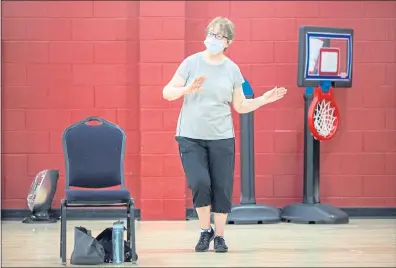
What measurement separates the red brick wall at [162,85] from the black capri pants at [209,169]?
2.10 metres

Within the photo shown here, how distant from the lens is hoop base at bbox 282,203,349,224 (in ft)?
21.7

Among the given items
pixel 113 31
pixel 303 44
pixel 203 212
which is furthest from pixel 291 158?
pixel 203 212

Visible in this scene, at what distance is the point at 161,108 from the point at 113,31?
0.82 m

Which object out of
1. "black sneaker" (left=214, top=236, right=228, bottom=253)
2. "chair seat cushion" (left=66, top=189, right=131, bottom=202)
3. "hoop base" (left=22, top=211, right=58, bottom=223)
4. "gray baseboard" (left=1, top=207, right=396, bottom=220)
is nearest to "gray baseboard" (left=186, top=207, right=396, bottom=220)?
"gray baseboard" (left=1, top=207, right=396, bottom=220)

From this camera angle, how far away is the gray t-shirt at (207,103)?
15.5 feet

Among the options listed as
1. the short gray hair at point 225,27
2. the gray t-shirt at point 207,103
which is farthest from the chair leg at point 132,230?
the short gray hair at point 225,27

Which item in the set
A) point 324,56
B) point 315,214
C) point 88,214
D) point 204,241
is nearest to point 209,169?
point 204,241

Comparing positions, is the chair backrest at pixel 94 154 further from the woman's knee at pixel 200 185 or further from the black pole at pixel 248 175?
the black pole at pixel 248 175

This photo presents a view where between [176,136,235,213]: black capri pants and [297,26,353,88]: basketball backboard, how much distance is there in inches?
79.7

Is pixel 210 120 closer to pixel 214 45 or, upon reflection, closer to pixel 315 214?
pixel 214 45

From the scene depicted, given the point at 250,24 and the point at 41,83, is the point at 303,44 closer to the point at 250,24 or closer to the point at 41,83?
the point at 250,24

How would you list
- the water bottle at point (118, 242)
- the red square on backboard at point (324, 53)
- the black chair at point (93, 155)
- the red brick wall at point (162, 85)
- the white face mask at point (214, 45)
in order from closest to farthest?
the water bottle at point (118, 242)
the white face mask at point (214, 45)
the black chair at point (93, 155)
the red square on backboard at point (324, 53)
the red brick wall at point (162, 85)

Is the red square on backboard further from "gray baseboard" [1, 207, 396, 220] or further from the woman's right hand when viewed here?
the woman's right hand

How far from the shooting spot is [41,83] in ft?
23.0
